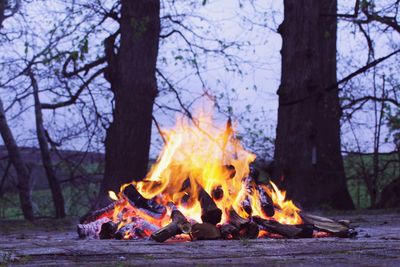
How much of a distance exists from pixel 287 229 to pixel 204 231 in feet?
2.57

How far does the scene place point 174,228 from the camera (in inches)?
229

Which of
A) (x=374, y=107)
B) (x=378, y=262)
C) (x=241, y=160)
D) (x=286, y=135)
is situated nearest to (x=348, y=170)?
(x=374, y=107)

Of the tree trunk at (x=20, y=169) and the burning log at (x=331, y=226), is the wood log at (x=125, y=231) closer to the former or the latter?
the burning log at (x=331, y=226)

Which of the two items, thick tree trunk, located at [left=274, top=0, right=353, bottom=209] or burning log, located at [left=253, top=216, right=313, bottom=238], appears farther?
thick tree trunk, located at [left=274, top=0, right=353, bottom=209]

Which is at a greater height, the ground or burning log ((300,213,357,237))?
burning log ((300,213,357,237))

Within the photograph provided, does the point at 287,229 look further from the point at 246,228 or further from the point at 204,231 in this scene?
the point at 204,231

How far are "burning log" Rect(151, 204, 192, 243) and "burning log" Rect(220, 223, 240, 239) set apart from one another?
0.35m

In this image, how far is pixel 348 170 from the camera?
1725 cm

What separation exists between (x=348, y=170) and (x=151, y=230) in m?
11.6

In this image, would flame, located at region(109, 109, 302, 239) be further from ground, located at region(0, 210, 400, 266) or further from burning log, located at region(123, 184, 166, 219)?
ground, located at region(0, 210, 400, 266)

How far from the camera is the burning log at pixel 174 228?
18.8 feet

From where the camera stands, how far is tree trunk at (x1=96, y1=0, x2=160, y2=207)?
37.5 ft

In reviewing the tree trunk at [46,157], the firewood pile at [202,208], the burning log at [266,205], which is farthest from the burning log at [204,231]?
the tree trunk at [46,157]

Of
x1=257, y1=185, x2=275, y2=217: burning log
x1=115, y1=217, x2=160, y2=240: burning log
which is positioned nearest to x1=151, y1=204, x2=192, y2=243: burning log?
x1=115, y1=217, x2=160, y2=240: burning log
